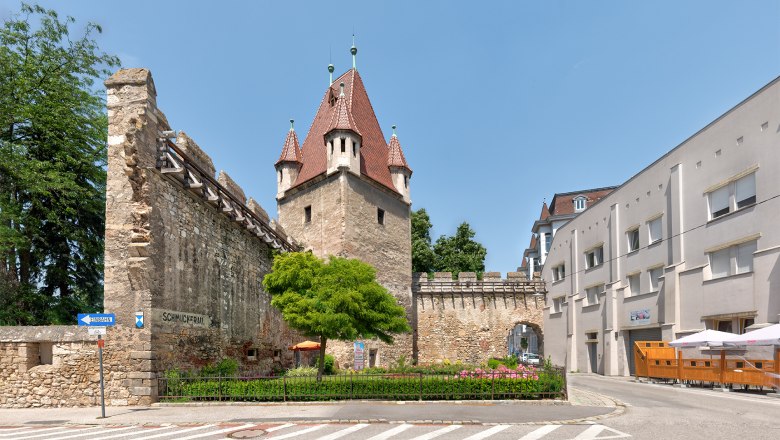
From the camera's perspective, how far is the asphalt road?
9953 millimetres

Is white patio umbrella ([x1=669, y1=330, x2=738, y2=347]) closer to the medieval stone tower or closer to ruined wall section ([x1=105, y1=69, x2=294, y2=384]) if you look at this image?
the medieval stone tower

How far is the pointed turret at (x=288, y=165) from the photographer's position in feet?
111

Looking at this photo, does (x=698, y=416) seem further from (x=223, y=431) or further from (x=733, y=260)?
(x=733, y=260)

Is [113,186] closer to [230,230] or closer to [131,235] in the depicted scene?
[131,235]

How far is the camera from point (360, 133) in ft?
107

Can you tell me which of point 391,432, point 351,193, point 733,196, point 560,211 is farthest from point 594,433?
point 560,211

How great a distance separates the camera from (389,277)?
1282 inches

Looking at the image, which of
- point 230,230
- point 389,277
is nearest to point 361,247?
point 389,277

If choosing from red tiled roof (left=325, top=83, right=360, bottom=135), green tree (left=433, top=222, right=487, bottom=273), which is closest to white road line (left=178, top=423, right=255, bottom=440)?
red tiled roof (left=325, top=83, right=360, bottom=135)

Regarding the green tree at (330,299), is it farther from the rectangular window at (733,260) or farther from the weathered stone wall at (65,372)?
the rectangular window at (733,260)

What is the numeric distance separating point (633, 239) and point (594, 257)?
468 centimetres

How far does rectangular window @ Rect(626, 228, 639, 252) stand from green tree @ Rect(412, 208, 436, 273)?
67.7 ft

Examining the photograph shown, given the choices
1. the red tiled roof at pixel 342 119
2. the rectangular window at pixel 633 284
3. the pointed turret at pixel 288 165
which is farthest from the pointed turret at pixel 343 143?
the rectangular window at pixel 633 284

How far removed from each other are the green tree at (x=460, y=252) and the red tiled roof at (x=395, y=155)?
52.2ft
